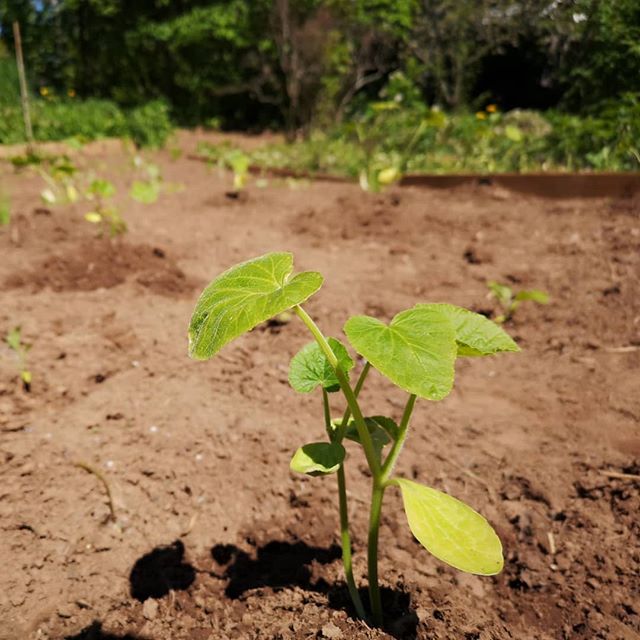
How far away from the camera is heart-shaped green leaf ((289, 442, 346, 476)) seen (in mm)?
694

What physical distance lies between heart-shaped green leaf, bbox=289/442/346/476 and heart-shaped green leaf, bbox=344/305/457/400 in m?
0.22

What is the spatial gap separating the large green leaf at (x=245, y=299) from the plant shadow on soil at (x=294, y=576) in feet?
1.90

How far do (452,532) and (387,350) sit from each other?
28cm

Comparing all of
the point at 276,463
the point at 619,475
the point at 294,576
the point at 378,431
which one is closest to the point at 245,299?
the point at 378,431

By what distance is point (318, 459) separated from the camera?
0.71 metres

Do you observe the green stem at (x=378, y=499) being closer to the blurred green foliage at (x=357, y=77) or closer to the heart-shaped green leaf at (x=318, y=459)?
the heart-shaped green leaf at (x=318, y=459)

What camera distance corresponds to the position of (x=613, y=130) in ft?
9.55

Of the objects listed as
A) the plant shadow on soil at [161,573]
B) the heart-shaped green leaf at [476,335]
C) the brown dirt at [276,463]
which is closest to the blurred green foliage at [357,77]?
the brown dirt at [276,463]

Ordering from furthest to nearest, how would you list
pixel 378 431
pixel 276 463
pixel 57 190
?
pixel 57 190 → pixel 276 463 → pixel 378 431

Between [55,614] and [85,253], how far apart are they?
6.90ft

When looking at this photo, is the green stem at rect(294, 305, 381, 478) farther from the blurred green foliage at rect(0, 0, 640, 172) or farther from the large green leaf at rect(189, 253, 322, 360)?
the blurred green foliage at rect(0, 0, 640, 172)

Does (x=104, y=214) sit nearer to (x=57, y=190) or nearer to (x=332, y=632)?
(x=57, y=190)

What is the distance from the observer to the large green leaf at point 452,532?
61cm

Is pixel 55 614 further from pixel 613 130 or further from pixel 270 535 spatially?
pixel 613 130
